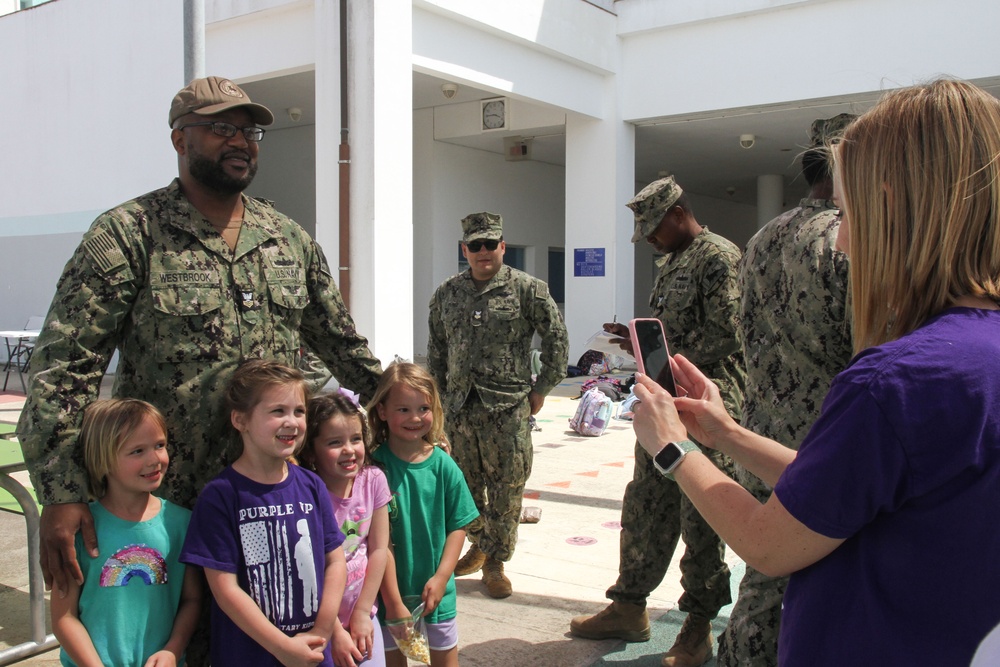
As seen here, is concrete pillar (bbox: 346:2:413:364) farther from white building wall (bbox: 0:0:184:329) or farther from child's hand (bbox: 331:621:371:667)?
child's hand (bbox: 331:621:371:667)

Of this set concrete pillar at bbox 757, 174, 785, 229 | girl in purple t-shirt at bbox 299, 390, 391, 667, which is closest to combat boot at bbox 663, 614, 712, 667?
girl in purple t-shirt at bbox 299, 390, 391, 667

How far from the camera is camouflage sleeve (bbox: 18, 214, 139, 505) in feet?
6.59

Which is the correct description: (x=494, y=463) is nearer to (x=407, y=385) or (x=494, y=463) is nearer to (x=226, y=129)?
(x=407, y=385)

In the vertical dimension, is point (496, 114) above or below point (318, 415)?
above

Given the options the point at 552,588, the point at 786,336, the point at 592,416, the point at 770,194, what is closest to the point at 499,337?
the point at 552,588

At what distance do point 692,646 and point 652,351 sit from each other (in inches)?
68.3

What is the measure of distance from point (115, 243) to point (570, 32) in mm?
10224

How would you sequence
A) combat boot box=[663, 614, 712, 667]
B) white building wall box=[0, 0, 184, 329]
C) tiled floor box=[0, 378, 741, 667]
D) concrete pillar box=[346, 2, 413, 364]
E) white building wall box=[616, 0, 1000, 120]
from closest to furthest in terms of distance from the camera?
1. combat boot box=[663, 614, 712, 667]
2. tiled floor box=[0, 378, 741, 667]
3. concrete pillar box=[346, 2, 413, 364]
4. white building wall box=[616, 0, 1000, 120]
5. white building wall box=[0, 0, 184, 329]

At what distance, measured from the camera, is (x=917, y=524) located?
1.13 meters

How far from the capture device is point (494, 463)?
13.9 feet

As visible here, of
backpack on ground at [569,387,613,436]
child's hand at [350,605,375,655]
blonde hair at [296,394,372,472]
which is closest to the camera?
child's hand at [350,605,375,655]

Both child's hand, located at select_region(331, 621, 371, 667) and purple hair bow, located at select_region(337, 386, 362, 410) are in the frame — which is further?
purple hair bow, located at select_region(337, 386, 362, 410)

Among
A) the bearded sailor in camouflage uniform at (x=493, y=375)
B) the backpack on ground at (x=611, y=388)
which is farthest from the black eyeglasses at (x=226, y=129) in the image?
the backpack on ground at (x=611, y=388)

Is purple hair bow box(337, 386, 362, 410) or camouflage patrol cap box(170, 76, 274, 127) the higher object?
camouflage patrol cap box(170, 76, 274, 127)
